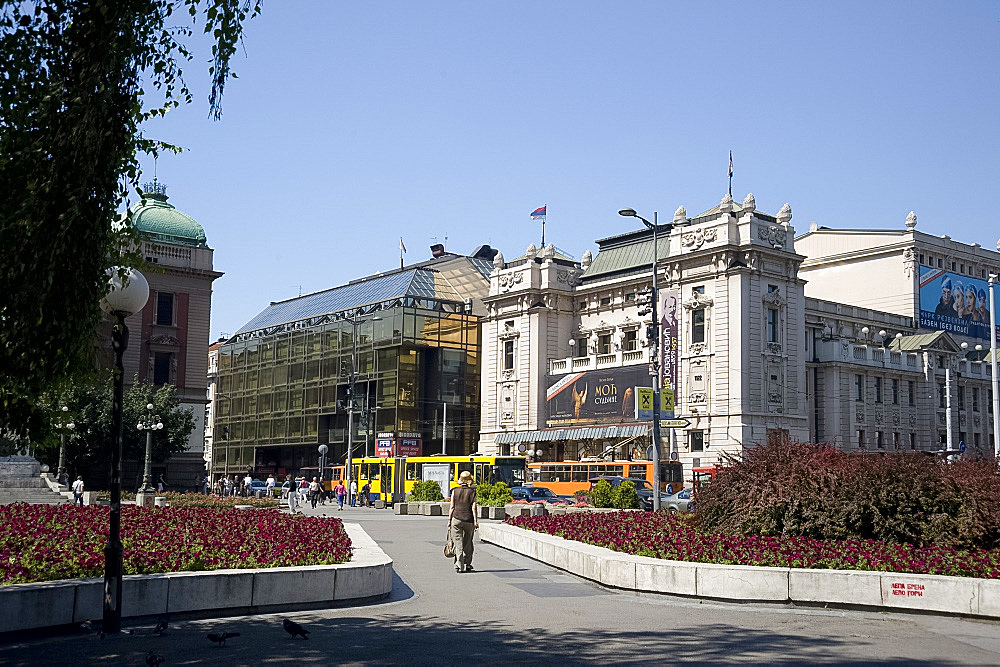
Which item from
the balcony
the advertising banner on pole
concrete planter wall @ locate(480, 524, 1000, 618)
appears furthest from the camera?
the balcony

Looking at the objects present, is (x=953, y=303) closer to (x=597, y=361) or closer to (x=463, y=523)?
(x=597, y=361)

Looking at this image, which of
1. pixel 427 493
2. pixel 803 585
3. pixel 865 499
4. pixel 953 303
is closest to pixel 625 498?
pixel 427 493

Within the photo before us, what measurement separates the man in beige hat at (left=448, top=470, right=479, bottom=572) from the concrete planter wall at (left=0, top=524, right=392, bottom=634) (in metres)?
3.64

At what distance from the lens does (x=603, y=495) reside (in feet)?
138

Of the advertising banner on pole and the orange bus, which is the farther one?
the advertising banner on pole

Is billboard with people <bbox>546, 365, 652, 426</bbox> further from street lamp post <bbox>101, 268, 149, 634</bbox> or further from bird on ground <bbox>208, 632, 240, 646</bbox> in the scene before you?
bird on ground <bbox>208, 632, 240, 646</bbox>

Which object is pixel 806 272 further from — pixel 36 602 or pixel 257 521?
pixel 36 602

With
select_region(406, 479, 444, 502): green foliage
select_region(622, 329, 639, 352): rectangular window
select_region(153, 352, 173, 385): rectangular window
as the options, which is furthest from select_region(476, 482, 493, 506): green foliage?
select_region(622, 329, 639, 352): rectangular window

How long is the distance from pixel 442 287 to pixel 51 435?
83511 millimetres

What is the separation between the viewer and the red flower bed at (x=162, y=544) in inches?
481

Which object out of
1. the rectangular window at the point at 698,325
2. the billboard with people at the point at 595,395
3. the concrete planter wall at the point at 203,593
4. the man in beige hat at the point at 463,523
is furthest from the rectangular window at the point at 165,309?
the concrete planter wall at the point at 203,593

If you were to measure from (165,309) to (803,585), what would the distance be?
202ft

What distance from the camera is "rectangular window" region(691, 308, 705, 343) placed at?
224 ft

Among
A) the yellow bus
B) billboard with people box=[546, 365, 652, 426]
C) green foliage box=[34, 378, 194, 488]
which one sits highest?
billboard with people box=[546, 365, 652, 426]
